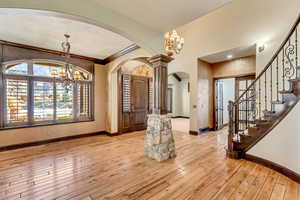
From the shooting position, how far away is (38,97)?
426 cm

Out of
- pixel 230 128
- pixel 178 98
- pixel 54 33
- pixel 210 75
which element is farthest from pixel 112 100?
pixel 178 98

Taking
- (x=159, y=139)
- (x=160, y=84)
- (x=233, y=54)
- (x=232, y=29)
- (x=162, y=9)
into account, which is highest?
(x=232, y=29)

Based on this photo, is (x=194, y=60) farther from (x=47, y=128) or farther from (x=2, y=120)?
(x=2, y=120)

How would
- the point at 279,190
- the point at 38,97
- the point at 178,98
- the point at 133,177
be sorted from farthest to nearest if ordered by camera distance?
the point at 178,98 < the point at 38,97 < the point at 133,177 < the point at 279,190

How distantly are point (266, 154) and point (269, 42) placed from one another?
2973mm

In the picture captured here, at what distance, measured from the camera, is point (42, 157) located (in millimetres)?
3293

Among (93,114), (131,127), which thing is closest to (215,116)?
(131,127)

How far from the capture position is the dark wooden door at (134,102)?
557cm

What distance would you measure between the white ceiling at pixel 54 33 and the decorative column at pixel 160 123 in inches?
53.8

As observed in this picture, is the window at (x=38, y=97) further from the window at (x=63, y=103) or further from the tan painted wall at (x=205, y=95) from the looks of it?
the tan painted wall at (x=205, y=95)

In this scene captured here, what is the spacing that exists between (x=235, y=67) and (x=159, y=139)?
441 centimetres

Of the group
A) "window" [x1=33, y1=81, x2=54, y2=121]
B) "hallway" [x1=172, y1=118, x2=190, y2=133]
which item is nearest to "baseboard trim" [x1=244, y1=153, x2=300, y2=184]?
"hallway" [x1=172, y1=118, x2=190, y2=133]

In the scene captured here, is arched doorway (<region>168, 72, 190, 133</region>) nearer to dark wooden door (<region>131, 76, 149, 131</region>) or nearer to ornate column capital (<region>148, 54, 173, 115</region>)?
dark wooden door (<region>131, 76, 149, 131</region>)

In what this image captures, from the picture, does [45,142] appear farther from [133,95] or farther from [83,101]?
[133,95]
